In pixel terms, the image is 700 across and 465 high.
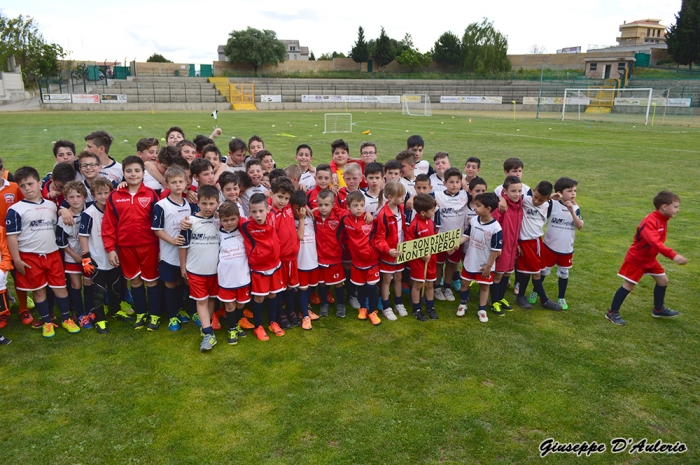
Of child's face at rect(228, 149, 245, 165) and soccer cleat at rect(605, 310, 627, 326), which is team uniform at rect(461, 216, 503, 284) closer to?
soccer cleat at rect(605, 310, 627, 326)

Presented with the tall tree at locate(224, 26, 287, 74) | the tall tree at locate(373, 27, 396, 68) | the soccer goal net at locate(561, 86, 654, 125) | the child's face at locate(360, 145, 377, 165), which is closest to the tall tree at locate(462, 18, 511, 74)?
the tall tree at locate(373, 27, 396, 68)

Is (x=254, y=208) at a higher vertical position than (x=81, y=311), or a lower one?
higher

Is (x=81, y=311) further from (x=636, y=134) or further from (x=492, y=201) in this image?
(x=636, y=134)

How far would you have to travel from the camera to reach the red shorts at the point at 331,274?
223 inches

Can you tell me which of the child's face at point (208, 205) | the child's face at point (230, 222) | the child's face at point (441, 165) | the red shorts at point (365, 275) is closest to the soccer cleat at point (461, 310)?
the red shorts at point (365, 275)

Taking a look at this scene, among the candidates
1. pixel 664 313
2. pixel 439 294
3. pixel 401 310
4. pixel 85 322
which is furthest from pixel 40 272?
pixel 664 313

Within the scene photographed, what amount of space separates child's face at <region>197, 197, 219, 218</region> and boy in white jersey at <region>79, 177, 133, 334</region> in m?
1.11

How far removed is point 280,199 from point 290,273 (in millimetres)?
864

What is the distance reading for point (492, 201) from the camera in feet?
17.5

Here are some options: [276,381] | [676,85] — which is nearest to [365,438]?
[276,381]

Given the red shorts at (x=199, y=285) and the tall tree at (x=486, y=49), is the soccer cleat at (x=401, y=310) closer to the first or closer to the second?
the red shorts at (x=199, y=285)

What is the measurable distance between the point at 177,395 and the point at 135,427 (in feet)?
1.48

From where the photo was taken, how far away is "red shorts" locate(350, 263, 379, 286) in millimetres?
5508

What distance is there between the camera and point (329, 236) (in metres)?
5.52
